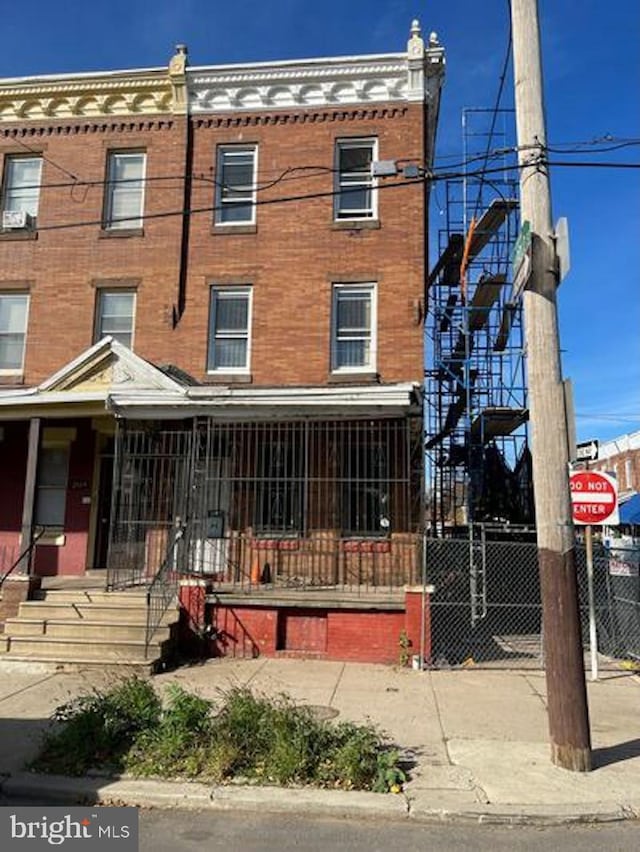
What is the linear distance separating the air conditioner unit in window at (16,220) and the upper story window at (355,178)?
647cm

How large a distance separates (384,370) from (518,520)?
4.90m

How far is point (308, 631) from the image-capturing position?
10930mm

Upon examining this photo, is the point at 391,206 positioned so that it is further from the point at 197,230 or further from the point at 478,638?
the point at 478,638

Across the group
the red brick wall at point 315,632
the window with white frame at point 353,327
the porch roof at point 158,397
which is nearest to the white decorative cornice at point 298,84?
the window with white frame at point 353,327

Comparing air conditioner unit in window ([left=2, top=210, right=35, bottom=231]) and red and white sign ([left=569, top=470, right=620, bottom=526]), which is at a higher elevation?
air conditioner unit in window ([left=2, top=210, right=35, bottom=231])

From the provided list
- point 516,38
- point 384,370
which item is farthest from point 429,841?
point 384,370

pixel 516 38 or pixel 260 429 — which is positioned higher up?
pixel 516 38

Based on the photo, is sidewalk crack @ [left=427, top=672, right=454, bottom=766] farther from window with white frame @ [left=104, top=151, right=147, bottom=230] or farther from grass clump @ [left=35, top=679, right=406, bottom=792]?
window with white frame @ [left=104, top=151, right=147, bottom=230]

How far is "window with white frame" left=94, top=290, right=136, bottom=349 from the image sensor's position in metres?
15.2

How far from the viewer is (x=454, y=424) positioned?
18.4 metres

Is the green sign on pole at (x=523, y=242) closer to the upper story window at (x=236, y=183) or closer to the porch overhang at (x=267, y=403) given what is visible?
the porch overhang at (x=267, y=403)

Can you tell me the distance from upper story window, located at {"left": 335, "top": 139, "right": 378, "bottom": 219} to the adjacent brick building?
0.13 feet

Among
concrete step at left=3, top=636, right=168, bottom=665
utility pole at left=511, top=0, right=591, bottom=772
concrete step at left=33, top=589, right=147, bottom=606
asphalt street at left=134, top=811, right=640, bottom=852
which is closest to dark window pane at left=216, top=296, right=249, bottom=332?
concrete step at left=33, top=589, right=147, bottom=606

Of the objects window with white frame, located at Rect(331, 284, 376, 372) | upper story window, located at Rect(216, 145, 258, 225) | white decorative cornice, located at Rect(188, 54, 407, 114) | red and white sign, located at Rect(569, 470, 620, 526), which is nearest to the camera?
red and white sign, located at Rect(569, 470, 620, 526)
